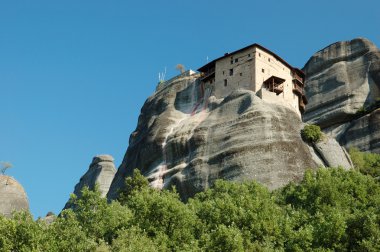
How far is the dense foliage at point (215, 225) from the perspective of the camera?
38.2m

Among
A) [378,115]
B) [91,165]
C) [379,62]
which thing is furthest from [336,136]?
[91,165]

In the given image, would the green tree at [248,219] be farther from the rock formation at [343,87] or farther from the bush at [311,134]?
the rock formation at [343,87]

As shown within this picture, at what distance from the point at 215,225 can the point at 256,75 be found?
3502 cm

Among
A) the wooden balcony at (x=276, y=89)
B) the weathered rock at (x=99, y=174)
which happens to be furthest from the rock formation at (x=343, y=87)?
the weathered rock at (x=99, y=174)

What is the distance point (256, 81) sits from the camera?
74062 mm

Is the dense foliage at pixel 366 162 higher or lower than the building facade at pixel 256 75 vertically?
lower

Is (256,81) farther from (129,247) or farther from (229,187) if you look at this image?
(129,247)

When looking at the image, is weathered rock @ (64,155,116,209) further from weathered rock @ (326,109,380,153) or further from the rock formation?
weathered rock @ (326,109,380,153)

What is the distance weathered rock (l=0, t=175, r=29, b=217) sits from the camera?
88.2 metres

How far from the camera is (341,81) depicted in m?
95.4

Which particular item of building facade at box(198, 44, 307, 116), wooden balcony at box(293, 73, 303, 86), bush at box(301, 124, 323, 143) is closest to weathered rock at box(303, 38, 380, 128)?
wooden balcony at box(293, 73, 303, 86)

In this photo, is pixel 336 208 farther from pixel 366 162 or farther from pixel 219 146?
pixel 366 162

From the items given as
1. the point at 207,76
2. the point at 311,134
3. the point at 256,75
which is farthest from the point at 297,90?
the point at 311,134

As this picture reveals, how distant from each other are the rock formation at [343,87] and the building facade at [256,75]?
391 inches
